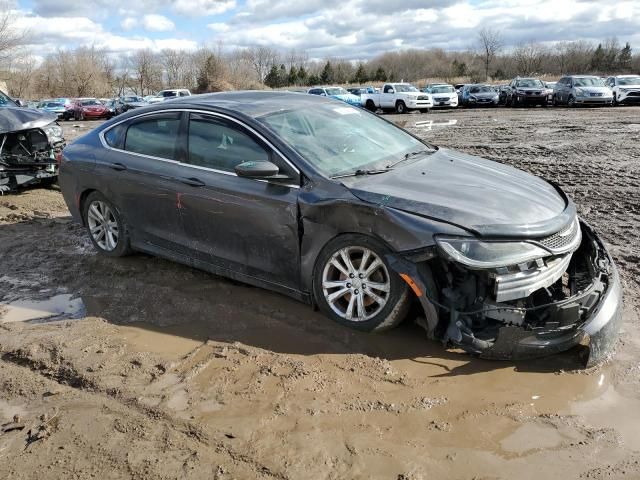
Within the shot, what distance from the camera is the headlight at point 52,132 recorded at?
373 inches

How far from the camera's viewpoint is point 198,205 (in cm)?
473

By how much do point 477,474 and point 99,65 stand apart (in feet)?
295

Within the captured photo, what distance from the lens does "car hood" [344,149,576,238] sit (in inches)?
141

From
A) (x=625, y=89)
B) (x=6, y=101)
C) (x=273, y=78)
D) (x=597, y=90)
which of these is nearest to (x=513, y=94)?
(x=597, y=90)

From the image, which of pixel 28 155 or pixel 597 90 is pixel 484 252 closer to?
pixel 28 155

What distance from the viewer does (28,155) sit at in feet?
30.5

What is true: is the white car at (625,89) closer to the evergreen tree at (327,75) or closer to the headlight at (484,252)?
the headlight at (484,252)

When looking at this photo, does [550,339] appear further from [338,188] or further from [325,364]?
[338,188]

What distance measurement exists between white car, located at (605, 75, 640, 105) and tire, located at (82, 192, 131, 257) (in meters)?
27.5

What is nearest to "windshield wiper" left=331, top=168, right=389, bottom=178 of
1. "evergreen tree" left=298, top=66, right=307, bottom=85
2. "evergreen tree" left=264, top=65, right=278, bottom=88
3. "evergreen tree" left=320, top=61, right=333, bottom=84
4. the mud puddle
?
the mud puddle

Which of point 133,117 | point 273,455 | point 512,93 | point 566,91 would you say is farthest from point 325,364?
point 512,93

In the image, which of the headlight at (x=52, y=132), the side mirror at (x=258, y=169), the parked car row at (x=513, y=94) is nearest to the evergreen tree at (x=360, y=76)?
the parked car row at (x=513, y=94)

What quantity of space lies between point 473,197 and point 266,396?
6.18 ft

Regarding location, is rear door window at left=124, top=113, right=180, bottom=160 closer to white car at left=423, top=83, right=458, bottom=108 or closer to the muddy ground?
the muddy ground
